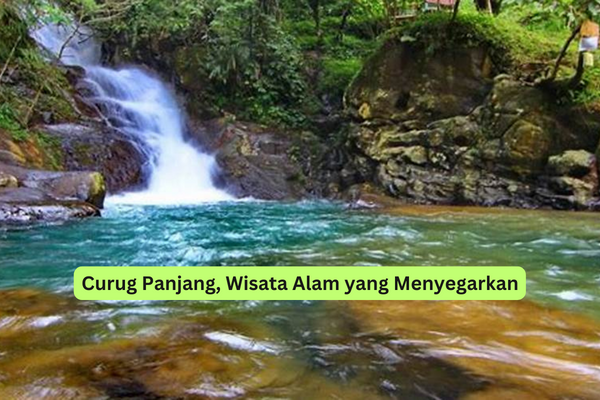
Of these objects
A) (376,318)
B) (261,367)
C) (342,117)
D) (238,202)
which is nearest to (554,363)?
(376,318)

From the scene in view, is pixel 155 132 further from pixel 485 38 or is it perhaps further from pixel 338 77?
pixel 485 38

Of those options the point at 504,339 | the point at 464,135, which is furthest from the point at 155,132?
the point at 504,339

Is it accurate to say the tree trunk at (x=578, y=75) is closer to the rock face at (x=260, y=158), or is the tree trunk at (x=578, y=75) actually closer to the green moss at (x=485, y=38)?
the green moss at (x=485, y=38)

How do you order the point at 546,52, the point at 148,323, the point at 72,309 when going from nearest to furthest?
the point at 148,323 → the point at 72,309 → the point at 546,52

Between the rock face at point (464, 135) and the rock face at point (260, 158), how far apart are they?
1.57 metres

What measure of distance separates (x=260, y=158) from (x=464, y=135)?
5083 mm

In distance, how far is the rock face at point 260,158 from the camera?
1274cm

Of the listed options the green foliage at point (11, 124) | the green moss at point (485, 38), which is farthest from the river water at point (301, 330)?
the green moss at point (485, 38)

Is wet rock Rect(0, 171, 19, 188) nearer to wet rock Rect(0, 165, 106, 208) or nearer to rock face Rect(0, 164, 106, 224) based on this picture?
rock face Rect(0, 164, 106, 224)

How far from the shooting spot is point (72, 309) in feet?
11.4

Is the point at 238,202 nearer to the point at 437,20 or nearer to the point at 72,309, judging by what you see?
the point at 437,20

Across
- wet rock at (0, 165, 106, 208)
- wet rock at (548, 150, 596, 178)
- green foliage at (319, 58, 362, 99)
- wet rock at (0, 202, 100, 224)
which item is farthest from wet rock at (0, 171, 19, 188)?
wet rock at (548, 150, 596, 178)

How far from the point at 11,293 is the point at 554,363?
3709mm

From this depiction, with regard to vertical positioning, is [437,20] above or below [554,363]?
above
